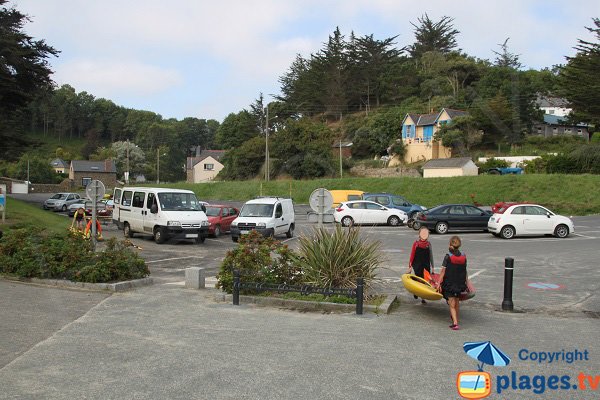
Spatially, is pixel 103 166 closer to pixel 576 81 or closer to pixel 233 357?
pixel 576 81

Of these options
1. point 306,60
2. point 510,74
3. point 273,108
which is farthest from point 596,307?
point 306,60

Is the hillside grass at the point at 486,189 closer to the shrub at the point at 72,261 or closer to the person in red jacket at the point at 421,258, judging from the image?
the person in red jacket at the point at 421,258

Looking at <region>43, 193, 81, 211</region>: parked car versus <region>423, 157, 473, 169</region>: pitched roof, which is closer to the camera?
<region>43, 193, 81, 211</region>: parked car

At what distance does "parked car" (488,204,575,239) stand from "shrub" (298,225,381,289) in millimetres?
15323

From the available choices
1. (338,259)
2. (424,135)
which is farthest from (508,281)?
(424,135)

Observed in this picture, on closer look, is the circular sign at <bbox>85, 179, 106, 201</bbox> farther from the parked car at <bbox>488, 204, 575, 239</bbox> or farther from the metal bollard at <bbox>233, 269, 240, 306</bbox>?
→ the parked car at <bbox>488, 204, 575, 239</bbox>

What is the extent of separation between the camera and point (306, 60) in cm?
10312

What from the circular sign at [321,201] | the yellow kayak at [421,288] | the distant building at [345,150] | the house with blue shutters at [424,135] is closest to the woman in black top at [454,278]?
the yellow kayak at [421,288]

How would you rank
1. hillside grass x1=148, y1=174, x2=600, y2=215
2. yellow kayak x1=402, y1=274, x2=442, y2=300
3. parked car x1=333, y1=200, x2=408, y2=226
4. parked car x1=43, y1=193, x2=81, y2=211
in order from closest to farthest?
1. yellow kayak x1=402, y1=274, x2=442, y2=300
2. parked car x1=333, y1=200, x2=408, y2=226
3. hillside grass x1=148, y1=174, x2=600, y2=215
4. parked car x1=43, y1=193, x2=81, y2=211

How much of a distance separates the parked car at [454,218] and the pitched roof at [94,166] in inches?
3313

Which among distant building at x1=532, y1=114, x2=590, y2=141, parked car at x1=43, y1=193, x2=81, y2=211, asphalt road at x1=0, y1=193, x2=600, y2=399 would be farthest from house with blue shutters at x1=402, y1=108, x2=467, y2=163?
asphalt road at x1=0, y1=193, x2=600, y2=399

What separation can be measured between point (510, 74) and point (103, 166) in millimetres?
72376

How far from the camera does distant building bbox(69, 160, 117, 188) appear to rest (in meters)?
97.0

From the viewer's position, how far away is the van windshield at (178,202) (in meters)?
21.2
